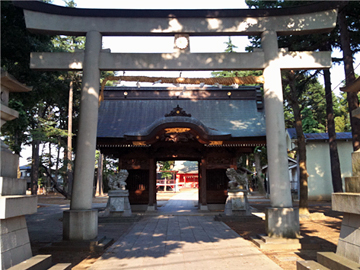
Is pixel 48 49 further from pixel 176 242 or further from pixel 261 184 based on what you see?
pixel 261 184

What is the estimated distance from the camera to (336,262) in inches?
169

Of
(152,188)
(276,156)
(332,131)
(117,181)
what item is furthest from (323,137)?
(276,156)

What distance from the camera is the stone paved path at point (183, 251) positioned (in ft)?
19.7

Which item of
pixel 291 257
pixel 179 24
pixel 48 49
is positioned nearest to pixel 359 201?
pixel 291 257

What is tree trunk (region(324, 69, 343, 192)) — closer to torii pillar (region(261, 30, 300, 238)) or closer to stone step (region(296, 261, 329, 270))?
torii pillar (region(261, 30, 300, 238))

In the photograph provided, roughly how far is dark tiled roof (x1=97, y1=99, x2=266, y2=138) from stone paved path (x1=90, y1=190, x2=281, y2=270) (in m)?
9.07

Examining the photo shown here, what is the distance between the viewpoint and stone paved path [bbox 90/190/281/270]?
6.00m

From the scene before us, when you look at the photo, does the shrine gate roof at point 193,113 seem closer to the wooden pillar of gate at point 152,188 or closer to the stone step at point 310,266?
the wooden pillar of gate at point 152,188

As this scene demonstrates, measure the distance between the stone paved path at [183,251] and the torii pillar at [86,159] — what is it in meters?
0.97

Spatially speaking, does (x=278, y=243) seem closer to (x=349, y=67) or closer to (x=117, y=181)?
(x=117, y=181)

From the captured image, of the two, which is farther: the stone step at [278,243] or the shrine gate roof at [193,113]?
the shrine gate roof at [193,113]

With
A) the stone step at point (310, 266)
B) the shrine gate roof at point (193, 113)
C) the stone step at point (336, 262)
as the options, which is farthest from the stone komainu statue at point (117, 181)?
the stone step at point (336, 262)

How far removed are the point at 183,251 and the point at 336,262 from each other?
12.2 feet

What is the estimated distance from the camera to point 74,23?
27.1 ft
